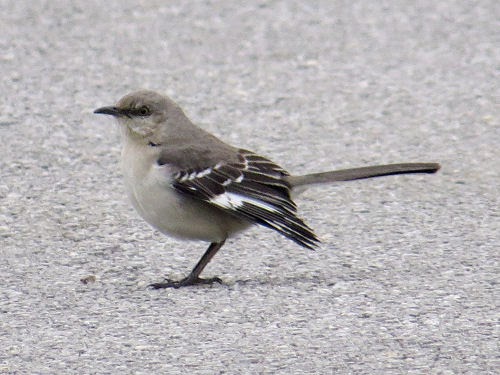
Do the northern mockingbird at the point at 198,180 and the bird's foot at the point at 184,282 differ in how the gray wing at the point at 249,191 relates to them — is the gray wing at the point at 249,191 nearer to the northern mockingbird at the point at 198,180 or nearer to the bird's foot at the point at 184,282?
the northern mockingbird at the point at 198,180

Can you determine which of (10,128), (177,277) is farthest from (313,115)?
(177,277)

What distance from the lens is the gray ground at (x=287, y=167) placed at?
20.1ft

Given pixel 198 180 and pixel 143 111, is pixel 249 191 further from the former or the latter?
pixel 143 111

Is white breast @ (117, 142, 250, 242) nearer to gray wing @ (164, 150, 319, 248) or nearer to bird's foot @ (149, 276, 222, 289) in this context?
gray wing @ (164, 150, 319, 248)

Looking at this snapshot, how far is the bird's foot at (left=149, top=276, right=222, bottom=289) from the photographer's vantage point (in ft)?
22.9

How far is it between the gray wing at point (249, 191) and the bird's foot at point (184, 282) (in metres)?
0.41

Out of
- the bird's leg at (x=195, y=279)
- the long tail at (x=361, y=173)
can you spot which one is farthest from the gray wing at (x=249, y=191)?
the bird's leg at (x=195, y=279)

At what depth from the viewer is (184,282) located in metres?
7.01

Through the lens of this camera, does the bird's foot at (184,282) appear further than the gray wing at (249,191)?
Yes

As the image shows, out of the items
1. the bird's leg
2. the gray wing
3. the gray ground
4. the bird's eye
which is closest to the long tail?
the gray wing

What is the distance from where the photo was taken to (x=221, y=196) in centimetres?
704

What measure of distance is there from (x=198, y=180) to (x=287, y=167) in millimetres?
2339

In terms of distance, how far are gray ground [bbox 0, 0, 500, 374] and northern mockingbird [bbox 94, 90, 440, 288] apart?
0.34m

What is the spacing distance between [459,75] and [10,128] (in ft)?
12.8
